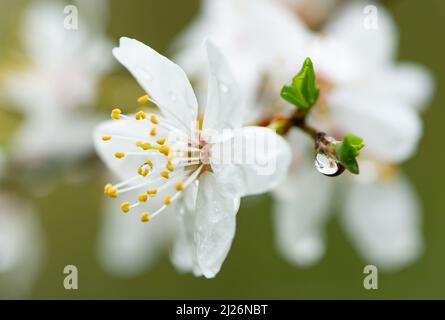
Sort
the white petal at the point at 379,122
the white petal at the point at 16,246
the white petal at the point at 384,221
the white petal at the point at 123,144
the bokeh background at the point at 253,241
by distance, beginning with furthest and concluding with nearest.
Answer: the bokeh background at the point at 253,241
the white petal at the point at 16,246
the white petal at the point at 384,221
the white petal at the point at 379,122
the white petal at the point at 123,144

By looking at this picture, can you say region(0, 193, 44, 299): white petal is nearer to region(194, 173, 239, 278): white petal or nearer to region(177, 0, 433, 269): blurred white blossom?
region(177, 0, 433, 269): blurred white blossom

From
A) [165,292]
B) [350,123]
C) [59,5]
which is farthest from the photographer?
[165,292]

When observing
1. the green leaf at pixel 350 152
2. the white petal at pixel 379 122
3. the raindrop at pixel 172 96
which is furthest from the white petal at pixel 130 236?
the green leaf at pixel 350 152

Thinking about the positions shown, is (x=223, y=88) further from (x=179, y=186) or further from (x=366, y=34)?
(x=366, y=34)

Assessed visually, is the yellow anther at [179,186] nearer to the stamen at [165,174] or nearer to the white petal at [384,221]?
the stamen at [165,174]

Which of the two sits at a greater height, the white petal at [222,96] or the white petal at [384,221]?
the white petal at [384,221]

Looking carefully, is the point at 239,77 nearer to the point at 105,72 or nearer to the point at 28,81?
the point at 105,72
